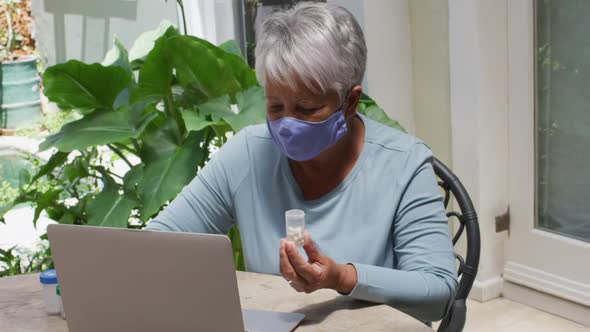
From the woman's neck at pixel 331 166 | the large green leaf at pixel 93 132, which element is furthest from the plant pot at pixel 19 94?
the woman's neck at pixel 331 166

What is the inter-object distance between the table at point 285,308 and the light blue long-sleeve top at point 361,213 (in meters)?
0.04

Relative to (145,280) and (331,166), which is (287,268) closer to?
(145,280)

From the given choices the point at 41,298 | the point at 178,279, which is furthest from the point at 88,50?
the point at 178,279

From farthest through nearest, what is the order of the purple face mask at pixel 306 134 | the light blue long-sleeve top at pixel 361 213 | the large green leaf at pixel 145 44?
the large green leaf at pixel 145 44, the purple face mask at pixel 306 134, the light blue long-sleeve top at pixel 361 213

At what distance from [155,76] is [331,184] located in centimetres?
92

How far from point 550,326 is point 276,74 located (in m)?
1.77

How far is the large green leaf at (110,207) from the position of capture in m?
2.32

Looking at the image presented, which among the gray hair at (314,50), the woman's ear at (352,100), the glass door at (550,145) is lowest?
the glass door at (550,145)

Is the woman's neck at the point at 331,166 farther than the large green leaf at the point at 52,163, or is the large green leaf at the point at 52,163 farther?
the large green leaf at the point at 52,163

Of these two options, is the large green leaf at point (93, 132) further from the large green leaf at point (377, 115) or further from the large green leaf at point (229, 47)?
the large green leaf at point (377, 115)

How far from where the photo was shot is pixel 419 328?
127cm

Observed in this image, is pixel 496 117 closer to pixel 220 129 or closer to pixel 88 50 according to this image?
pixel 220 129

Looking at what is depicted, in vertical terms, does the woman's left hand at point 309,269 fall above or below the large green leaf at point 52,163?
above

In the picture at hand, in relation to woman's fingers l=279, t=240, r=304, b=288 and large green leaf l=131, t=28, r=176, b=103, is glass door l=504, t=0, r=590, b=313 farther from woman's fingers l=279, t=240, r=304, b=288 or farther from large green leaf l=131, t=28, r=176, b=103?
woman's fingers l=279, t=240, r=304, b=288
